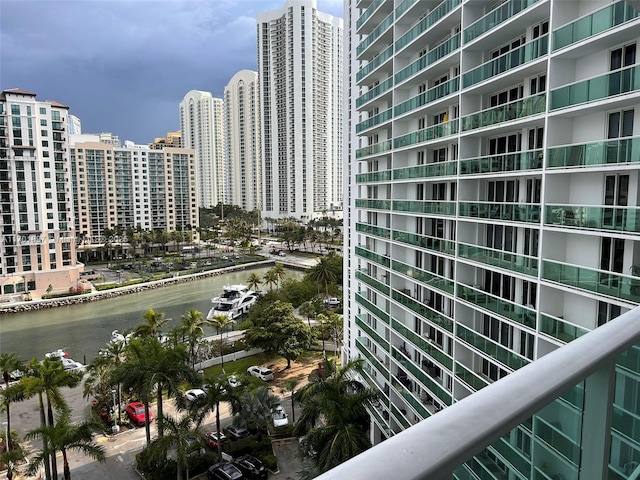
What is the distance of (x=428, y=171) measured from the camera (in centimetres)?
1373

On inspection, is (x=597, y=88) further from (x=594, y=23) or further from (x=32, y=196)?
(x=32, y=196)

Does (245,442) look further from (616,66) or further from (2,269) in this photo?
(2,269)

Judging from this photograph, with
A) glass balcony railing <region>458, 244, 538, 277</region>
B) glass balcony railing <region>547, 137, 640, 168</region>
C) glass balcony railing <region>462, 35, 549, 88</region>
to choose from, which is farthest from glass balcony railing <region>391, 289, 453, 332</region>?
glass balcony railing <region>462, 35, 549, 88</region>

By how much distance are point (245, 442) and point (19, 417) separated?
35.6ft

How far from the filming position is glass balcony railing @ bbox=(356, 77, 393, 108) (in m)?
16.6

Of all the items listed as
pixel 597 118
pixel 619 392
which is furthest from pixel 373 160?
pixel 619 392

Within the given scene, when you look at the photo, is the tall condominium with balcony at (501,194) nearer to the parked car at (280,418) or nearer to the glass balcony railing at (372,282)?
the glass balcony railing at (372,282)

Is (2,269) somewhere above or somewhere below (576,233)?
below

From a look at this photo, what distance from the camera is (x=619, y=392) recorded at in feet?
4.35

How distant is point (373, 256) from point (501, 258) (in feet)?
26.7

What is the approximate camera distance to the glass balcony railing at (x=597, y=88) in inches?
294

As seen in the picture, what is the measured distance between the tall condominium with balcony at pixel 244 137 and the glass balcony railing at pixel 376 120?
77.6 metres

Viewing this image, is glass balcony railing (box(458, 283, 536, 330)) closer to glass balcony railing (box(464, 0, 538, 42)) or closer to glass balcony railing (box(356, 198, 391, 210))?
glass balcony railing (box(356, 198, 391, 210))

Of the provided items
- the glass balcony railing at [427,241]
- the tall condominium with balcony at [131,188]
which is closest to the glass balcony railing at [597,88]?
the glass balcony railing at [427,241]
